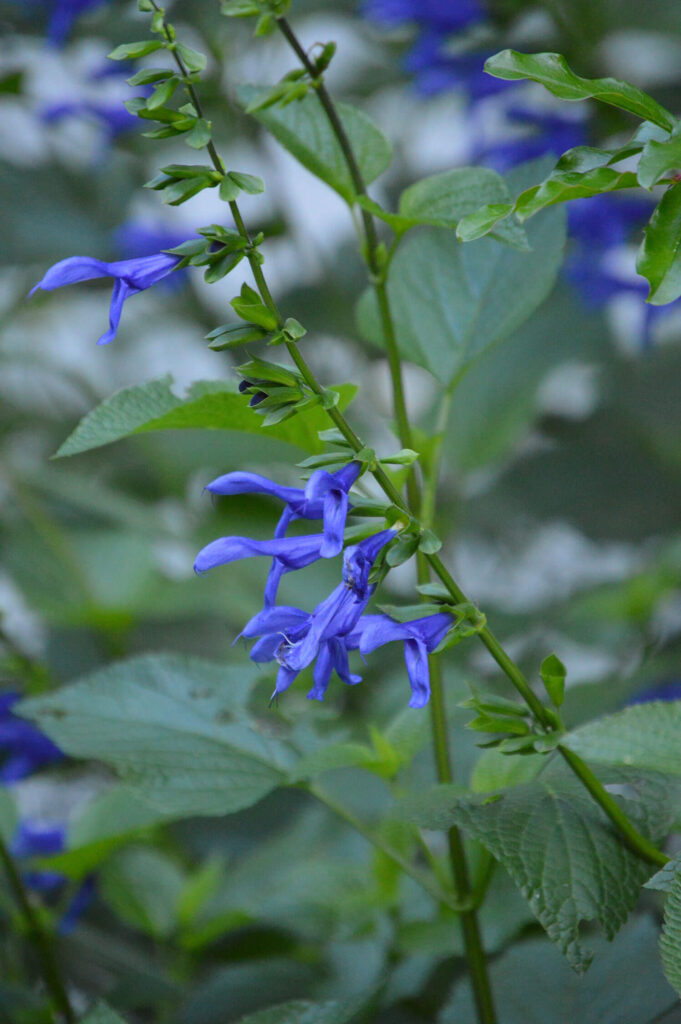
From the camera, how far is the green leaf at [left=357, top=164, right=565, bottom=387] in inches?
15.0

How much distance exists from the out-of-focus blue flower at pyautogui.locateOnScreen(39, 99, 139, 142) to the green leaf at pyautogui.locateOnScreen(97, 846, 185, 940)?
24.5 inches

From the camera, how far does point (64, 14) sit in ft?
2.56

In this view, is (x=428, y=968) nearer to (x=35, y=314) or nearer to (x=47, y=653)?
(x=47, y=653)

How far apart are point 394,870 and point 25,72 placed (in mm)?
667

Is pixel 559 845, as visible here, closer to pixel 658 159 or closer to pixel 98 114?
pixel 658 159

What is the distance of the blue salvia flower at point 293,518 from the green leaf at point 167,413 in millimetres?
38

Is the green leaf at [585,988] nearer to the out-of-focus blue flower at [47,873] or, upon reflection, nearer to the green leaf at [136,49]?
the out-of-focus blue flower at [47,873]

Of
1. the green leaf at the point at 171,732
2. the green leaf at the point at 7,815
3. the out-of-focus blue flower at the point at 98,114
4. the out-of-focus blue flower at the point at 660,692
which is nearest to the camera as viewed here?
the green leaf at the point at 171,732

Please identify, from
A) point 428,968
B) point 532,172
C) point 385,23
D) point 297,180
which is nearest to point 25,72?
point 385,23

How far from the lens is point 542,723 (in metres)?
0.30

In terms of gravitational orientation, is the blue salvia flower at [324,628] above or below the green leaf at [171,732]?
above

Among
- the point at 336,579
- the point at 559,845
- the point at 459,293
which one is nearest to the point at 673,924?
the point at 559,845

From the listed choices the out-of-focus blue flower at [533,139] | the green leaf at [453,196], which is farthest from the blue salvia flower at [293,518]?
the out-of-focus blue flower at [533,139]

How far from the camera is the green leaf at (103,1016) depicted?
1.09 ft
